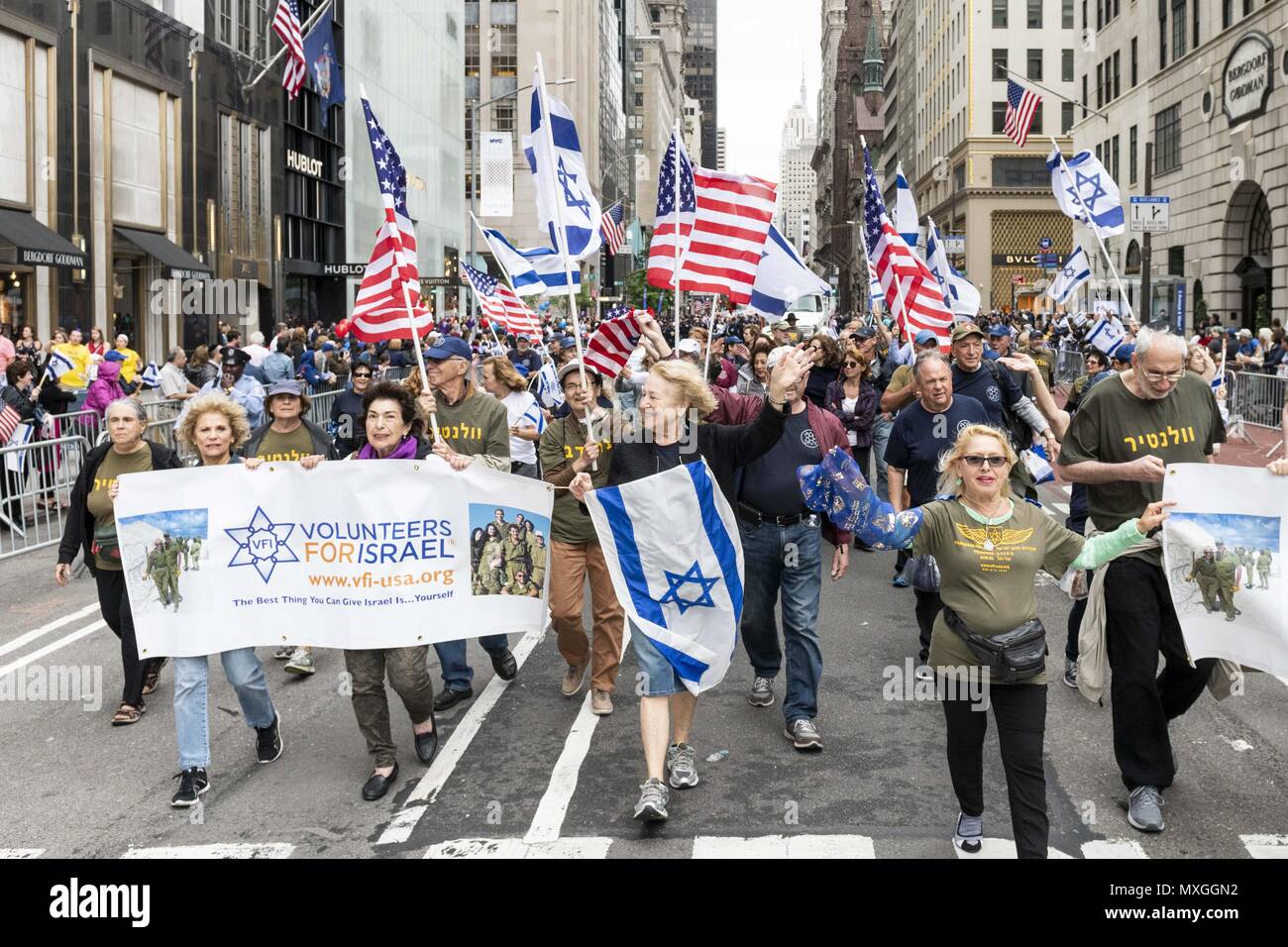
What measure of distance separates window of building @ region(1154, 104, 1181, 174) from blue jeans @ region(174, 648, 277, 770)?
42.7 m

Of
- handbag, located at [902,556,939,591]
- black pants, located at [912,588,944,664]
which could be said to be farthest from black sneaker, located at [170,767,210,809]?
black pants, located at [912,588,944,664]

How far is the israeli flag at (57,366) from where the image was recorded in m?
16.2

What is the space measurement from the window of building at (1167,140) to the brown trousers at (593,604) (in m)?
40.9

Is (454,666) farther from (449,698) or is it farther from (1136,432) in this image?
(1136,432)

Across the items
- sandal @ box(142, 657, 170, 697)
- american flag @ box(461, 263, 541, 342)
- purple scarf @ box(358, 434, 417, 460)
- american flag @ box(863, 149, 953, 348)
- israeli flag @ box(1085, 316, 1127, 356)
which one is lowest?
sandal @ box(142, 657, 170, 697)

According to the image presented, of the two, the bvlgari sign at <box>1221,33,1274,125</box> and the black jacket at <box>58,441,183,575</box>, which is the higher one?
the bvlgari sign at <box>1221,33,1274,125</box>

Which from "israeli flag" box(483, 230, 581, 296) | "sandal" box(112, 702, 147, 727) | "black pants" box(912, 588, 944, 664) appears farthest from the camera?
"israeli flag" box(483, 230, 581, 296)

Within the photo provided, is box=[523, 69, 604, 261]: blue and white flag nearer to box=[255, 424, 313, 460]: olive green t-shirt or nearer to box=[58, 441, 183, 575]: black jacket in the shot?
box=[255, 424, 313, 460]: olive green t-shirt

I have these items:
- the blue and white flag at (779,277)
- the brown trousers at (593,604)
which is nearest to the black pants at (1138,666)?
the brown trousers at (593,604)

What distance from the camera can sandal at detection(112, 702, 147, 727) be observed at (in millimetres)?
7398

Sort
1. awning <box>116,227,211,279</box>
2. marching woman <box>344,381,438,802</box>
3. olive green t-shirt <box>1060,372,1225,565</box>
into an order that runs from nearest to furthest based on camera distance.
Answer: olive green t-shirt <box>1060,372,1225,565</box>
marching woman <box>344,381,438,802</box>
awning <box>116,227,211,279</box>

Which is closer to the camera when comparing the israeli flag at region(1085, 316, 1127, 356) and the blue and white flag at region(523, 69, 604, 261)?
the blue and white flag at region(523, 69, 604, 261)
